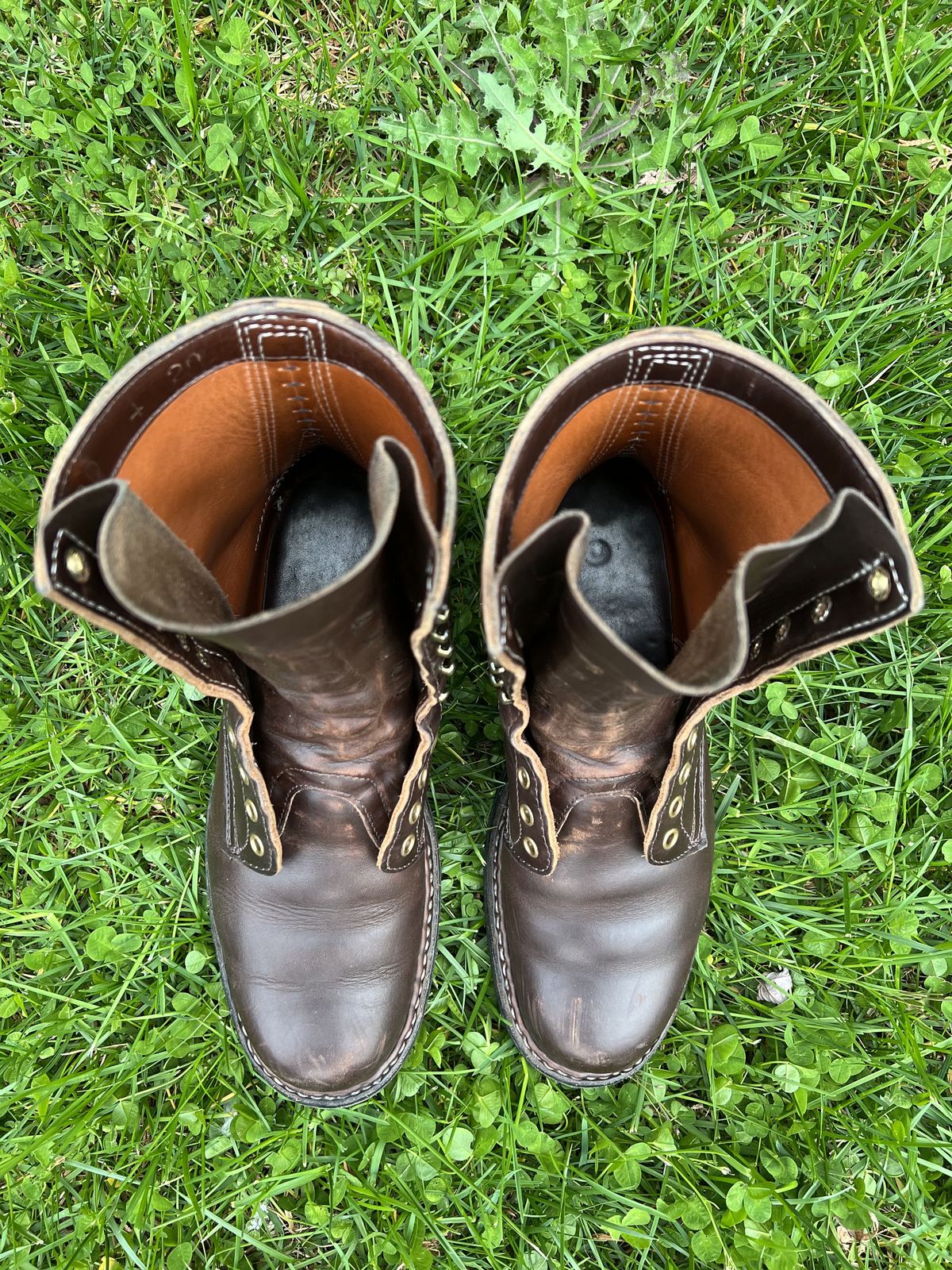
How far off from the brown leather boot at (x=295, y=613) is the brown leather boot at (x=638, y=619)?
0.18 m

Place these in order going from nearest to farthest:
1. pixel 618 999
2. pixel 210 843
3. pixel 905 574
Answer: pixel 905 574 < pixel 618 999 < pixel 210 843

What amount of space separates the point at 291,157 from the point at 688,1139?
252 cm

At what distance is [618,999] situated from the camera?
5.90 ft

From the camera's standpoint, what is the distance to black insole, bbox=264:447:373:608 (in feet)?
6.05

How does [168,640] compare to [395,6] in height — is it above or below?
below

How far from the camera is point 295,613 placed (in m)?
1.18

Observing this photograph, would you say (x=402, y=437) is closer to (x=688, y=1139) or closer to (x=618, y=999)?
(x=618, y=999)

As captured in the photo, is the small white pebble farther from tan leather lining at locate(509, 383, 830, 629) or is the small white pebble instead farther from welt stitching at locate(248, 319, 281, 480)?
welt stitching at locate(248, 319, 281, 480)

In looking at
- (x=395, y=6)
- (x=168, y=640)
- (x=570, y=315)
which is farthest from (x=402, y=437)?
(x=395, y=6)

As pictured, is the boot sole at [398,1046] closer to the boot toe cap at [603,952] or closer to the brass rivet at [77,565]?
the boot toe cap at [603,952]

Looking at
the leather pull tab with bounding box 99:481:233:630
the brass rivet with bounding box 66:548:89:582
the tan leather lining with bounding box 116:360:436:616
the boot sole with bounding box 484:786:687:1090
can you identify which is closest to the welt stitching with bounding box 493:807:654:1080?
the boot sole with bounding box 484:786:687:1090

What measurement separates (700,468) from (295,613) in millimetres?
888

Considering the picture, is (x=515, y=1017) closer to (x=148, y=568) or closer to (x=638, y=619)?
(x=638, y=619)

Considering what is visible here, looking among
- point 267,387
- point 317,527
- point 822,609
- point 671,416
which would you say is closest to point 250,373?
point 267,387
